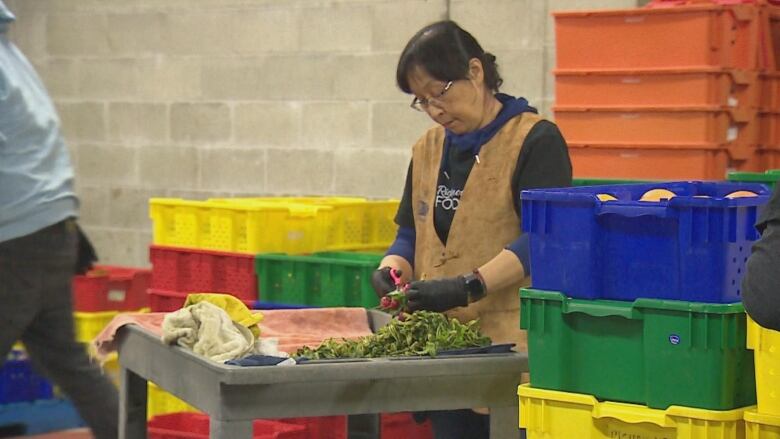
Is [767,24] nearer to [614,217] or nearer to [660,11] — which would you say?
[660,11]

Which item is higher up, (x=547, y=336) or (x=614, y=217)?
(x=614, y=217)

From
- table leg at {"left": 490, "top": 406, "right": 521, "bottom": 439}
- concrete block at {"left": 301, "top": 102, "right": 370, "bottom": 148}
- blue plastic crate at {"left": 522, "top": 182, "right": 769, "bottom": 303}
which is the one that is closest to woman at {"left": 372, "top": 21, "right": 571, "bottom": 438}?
table leg at {"left": 490, "top": 406, "right": 521, "bottom": 439}

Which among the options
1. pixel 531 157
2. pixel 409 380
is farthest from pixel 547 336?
pixel 531 157

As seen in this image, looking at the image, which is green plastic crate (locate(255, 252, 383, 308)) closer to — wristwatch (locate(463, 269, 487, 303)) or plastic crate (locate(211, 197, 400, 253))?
plastic crate (locate(211, 197, 400, 253))

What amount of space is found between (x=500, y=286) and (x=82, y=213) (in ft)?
16.9

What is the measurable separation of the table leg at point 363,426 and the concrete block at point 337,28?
109 inches

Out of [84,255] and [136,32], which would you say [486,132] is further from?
[136,32]

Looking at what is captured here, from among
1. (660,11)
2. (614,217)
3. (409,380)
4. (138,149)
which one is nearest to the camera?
(614,217)

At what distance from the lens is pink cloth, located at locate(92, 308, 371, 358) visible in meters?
4.00

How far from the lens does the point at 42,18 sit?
8438mm

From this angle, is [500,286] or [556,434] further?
[500,286]

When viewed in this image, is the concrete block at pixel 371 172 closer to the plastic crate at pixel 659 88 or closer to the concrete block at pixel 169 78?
the concrete block at pixel 169 78

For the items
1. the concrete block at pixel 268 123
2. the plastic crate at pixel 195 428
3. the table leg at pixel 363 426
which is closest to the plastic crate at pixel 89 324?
the concrete block at pixel 268 123

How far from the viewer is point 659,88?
17.1 feet
